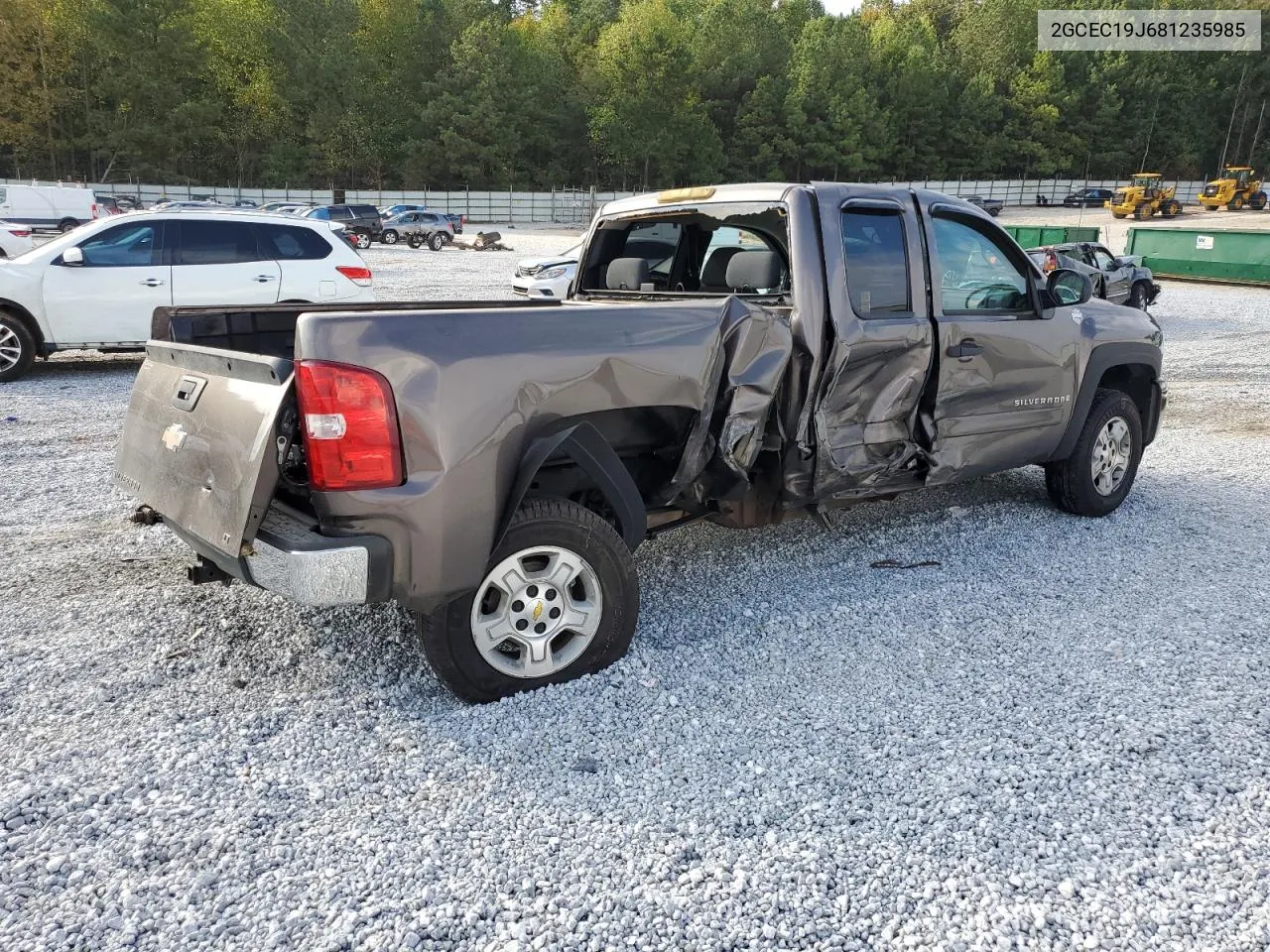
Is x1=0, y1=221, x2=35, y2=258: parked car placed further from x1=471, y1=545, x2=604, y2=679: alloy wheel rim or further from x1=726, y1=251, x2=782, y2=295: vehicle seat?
x1=471, y1=545, x2=604, y2=679: alloy wheel rim

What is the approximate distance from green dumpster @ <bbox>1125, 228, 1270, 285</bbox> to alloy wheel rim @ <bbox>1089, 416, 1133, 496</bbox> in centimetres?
2046

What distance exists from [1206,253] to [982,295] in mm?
22833

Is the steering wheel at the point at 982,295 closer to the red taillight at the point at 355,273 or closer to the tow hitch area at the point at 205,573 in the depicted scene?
the tow hitch area at the point at 205,573

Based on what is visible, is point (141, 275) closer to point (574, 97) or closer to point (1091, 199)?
point (574, 97)

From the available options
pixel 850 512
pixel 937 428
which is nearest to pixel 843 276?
pixel 937 428

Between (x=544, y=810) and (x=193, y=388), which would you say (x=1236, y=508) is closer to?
(x=544, y=810)

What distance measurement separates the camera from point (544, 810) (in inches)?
106

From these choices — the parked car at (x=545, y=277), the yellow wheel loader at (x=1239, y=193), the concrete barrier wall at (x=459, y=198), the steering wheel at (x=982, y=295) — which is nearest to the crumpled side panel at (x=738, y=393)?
the steering wheel at (x=982, y=295)

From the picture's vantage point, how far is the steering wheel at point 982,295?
473 centimetres

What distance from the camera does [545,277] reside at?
1554 centimetres

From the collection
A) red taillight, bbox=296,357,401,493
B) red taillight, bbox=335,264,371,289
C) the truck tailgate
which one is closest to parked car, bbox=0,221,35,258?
red taillight, bbox=335,264,371,289

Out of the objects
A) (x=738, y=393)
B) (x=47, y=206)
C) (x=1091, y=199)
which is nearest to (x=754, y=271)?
(x=738, y=393)

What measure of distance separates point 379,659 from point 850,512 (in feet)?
10.5

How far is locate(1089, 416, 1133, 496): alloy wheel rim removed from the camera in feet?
18.1
